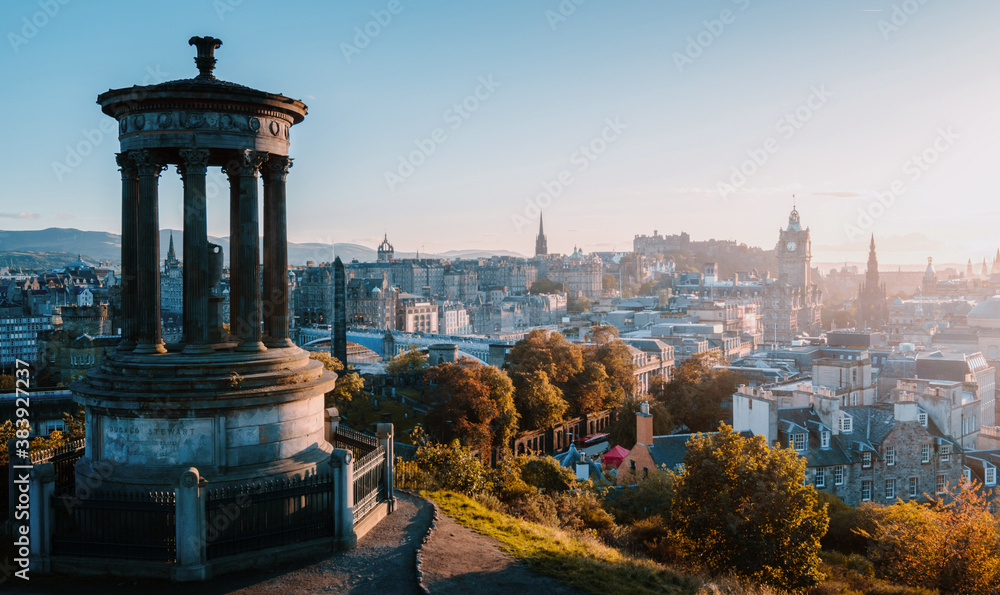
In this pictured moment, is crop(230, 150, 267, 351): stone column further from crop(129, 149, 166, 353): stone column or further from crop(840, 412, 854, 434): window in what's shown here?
crop(840, 412, 854, 434): window

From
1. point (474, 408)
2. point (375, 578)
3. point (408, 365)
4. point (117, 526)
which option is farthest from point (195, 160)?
point (408, 365)

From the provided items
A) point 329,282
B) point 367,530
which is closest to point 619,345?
point 367,530

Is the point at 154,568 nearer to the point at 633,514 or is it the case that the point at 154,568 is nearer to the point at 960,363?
the point at 633,514

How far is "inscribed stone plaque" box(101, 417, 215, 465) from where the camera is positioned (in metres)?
12.9

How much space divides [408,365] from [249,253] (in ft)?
189

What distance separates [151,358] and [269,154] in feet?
15.0

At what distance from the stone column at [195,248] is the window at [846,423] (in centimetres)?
3402

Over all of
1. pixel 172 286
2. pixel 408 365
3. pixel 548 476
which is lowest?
pixel 408 365

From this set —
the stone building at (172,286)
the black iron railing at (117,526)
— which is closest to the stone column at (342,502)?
the black iron railing at (117,526)

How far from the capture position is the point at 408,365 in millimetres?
71188

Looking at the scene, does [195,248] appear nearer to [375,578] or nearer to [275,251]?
[275,251]

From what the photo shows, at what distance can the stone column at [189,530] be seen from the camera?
11375mm

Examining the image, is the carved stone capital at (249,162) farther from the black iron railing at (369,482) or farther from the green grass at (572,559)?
the green grass at (572,559)

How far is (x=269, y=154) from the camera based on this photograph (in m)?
14.6
